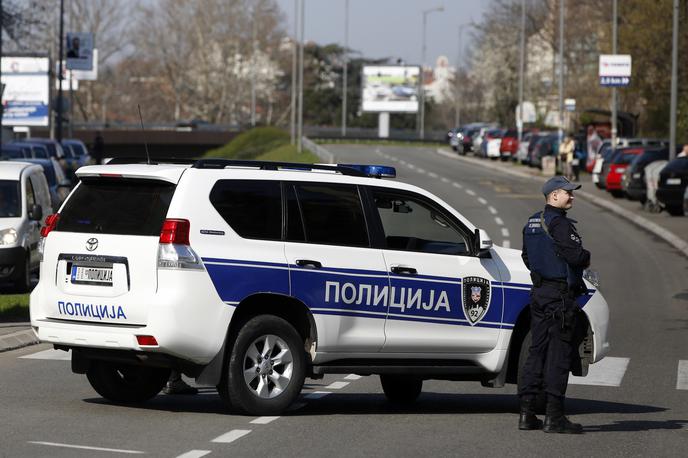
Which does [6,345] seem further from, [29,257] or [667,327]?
[667,327]

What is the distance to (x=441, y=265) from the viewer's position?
11.4m

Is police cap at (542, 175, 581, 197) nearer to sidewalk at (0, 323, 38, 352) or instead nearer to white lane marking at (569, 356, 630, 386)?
white lane marking at (569, 356, 630, 386)

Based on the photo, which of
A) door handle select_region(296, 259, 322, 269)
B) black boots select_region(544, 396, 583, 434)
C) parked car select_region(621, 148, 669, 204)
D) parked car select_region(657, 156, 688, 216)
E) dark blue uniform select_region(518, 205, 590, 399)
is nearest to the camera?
dark blue uniform select_region(518, 205, 590, 399)

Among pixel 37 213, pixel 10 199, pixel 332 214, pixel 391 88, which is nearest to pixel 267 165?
pixel 332 214

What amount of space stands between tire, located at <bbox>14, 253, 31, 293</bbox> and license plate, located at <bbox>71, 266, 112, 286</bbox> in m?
11.8

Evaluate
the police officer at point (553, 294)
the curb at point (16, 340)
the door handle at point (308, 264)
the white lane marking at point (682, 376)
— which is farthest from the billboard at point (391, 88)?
the police officer at point (553, 294)

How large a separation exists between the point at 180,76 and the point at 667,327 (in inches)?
4548

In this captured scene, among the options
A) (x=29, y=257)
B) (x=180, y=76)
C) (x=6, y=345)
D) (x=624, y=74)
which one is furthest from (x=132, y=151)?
(x=6, y=345)

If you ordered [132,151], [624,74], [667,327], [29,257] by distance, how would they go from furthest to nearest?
[132,151]
[624,74]
[29,257]
[667,327]

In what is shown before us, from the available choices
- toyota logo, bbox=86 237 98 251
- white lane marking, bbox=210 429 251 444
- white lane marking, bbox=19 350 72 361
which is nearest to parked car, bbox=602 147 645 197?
white lane marking, bbox=19 350 72 361

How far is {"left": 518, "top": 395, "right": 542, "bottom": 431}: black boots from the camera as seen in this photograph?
1056cm

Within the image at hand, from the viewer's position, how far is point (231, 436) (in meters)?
9.85

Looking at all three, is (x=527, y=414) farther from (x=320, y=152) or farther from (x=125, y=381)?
(x=320, y=152)

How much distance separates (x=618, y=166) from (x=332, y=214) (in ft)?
121
